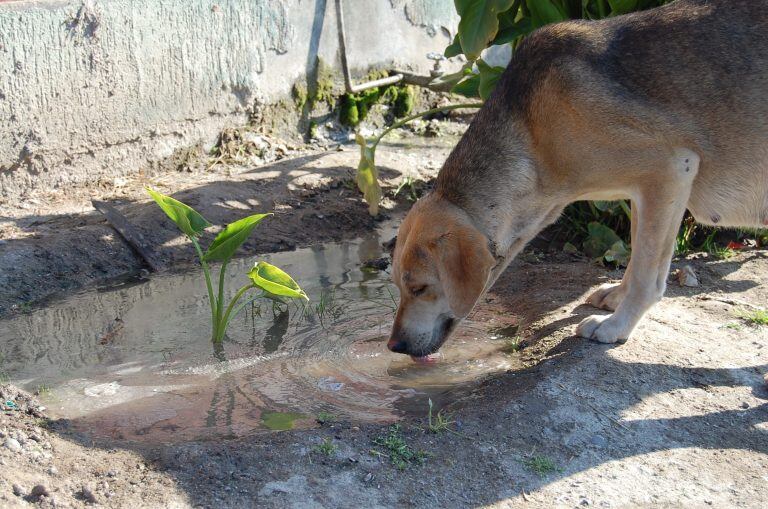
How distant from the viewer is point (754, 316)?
17.8 ft

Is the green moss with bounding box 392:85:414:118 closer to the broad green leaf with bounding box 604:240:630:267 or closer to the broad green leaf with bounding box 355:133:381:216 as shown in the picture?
the broad green leaf with bounding box 355:133:381:216

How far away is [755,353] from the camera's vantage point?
5.03m

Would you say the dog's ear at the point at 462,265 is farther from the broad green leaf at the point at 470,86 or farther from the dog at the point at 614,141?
the broad green leaf at the point at 470,86

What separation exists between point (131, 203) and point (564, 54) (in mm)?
3951

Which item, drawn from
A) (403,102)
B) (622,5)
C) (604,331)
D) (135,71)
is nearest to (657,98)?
(604,331)

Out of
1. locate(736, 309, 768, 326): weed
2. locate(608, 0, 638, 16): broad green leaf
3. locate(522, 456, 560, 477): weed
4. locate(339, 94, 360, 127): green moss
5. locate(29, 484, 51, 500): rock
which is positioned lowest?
locate(522, 456, 560, 477): weed

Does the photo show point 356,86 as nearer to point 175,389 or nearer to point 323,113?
point 323,113

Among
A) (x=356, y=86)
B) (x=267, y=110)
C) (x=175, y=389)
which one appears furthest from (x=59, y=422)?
(x=356, y=86)

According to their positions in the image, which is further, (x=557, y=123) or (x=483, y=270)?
(x=557, y=123)

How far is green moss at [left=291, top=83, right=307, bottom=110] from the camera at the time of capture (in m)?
9.02

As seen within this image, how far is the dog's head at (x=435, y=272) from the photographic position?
443 centimetres

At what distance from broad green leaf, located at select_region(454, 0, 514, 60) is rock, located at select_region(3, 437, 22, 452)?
3.87 m

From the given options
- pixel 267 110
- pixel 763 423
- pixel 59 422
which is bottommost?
pixel 763 423

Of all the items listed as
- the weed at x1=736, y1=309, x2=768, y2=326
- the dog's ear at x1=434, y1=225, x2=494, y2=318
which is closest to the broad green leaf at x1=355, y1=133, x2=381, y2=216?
the dog's ear at x1=434, y1=225, x2=494, y2=318
